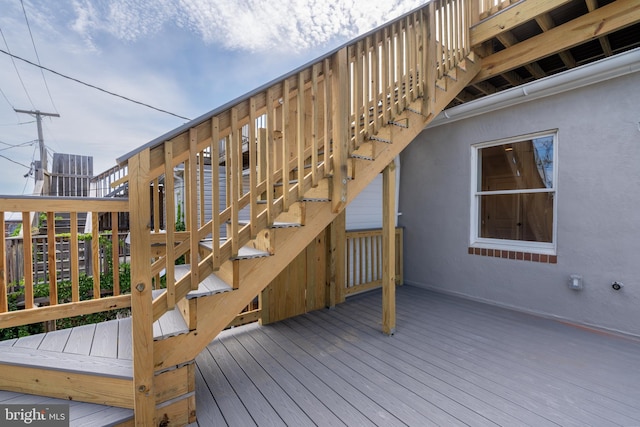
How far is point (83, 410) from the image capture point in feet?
4.84

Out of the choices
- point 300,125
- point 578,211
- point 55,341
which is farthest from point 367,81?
point 55,341

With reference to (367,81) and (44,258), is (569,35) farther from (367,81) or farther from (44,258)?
(44,258)

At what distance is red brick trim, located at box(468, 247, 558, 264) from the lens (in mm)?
3188

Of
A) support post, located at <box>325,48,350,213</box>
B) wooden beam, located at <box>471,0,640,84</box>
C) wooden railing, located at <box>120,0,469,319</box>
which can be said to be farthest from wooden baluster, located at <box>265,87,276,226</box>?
wooden beam, located at <box>471,0,640,84</box>

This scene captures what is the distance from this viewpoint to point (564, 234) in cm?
309

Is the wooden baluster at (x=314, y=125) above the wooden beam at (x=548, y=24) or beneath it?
beneath

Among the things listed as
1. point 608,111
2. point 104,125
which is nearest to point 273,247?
point 608,111

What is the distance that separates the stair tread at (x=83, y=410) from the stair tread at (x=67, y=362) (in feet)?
0.59

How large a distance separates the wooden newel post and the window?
3916 mm

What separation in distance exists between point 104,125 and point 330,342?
28.0 ft

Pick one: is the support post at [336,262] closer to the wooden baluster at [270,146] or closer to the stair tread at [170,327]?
the wooden baluster at [270,146]

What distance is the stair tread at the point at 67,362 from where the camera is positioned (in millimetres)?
1510

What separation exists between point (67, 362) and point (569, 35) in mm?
4705

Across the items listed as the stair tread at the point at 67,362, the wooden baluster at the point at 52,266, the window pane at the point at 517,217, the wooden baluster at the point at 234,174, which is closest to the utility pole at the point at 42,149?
the wooden baluster at the point at 52,266
